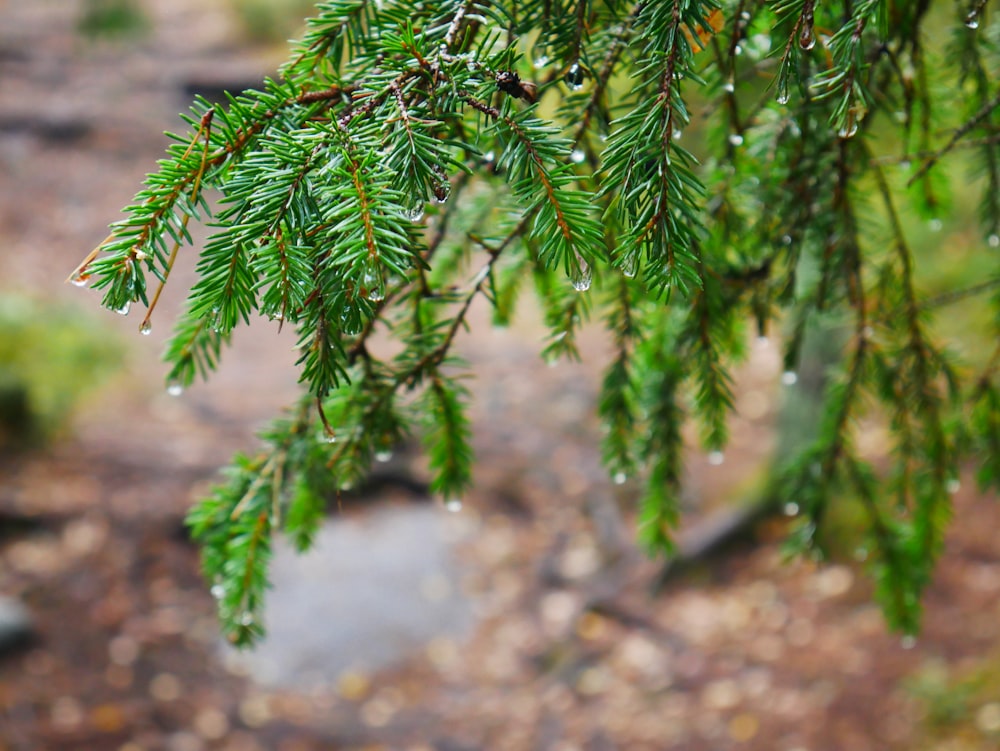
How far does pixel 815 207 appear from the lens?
1.30 m

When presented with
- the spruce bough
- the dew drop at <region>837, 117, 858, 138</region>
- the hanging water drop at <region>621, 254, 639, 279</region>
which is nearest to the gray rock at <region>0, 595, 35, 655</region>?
the spruce bough

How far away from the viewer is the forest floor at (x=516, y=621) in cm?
344

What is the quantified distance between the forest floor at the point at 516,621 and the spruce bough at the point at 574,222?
1538 millimetres

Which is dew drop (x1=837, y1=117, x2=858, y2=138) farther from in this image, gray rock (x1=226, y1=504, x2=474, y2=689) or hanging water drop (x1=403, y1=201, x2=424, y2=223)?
gray rock (x1=226, y1=504, x2=474, y2=689)

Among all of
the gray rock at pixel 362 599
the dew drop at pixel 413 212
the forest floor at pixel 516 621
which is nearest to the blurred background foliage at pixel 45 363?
the forest floor at pixel 516 621

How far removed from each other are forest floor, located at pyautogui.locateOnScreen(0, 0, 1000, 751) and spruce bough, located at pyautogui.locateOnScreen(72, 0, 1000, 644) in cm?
154

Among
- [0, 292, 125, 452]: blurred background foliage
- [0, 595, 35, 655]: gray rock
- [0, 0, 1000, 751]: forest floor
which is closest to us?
[0, 0, 1000, 751]: forest floor

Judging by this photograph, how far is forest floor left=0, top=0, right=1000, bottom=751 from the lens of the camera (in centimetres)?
344

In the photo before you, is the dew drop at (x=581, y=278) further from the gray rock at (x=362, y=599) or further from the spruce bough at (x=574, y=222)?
the gray rock at (x=362, y=599)

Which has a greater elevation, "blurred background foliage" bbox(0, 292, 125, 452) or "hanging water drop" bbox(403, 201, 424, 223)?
"blurred background foliage" bbox(0, 292, 125, 452)

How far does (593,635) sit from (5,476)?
3635mm

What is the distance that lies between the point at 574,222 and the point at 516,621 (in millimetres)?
4145

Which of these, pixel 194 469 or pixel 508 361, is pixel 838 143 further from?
pixel 508 361

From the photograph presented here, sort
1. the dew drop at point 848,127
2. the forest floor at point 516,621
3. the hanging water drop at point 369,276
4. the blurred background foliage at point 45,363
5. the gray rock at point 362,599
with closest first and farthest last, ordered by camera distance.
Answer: the hanging water drop at point 369,276
the dew drop at point 848,127
the forest floor at point 516,621
the gray rock at point 362,599
the blurred background foliage at point 45,363
